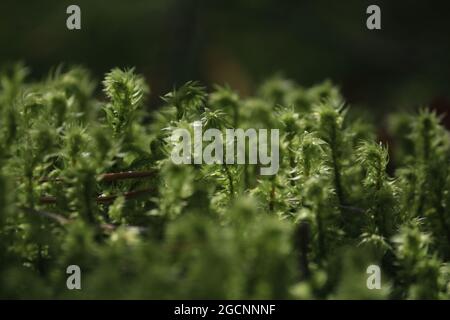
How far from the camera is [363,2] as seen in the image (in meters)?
3.43

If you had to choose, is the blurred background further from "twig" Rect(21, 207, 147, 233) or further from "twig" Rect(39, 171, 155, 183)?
"twig" Rect(21, 207, 147, 233)

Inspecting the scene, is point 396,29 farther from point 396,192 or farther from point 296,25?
point 396,192

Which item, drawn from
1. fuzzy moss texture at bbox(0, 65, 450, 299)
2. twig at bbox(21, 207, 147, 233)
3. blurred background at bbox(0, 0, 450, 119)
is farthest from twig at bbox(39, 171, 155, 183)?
blurred background at bbox(0, 0, 450, 119)

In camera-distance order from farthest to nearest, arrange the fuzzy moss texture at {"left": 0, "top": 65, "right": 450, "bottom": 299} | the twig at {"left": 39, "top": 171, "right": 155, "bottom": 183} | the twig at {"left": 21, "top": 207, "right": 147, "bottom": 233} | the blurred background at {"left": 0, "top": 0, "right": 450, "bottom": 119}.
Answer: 1. the blurred background at {"left": 0, "top": 0, "right": 450, "bottom": 119}
2. the twig at {"left": 39, "top": 171, "right": 155, "bottom": 183}
3. the twig at {"left": 21, "top": 207, "right": 147, "bottom": 233}
4. the fuzzy moss texture at {"left": 0, "top": 65, "right": 450, "bottom": 299}

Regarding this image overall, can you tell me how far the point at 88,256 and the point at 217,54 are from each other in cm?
267

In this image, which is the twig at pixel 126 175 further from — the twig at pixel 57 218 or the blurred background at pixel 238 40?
the blurred background at pixel 238 40

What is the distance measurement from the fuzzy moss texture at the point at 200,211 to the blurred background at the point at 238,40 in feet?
6.19

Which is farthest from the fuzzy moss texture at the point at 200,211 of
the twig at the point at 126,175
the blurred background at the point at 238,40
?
the blurred background at the point at 238,40

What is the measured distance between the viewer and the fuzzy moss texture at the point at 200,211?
70 centimetres

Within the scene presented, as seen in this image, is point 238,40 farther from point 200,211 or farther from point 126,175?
point 200,211

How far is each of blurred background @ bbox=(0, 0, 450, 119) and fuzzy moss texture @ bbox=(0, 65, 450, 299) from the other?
1887 mm

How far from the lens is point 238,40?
3.36 m

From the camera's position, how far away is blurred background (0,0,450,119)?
310 cm
